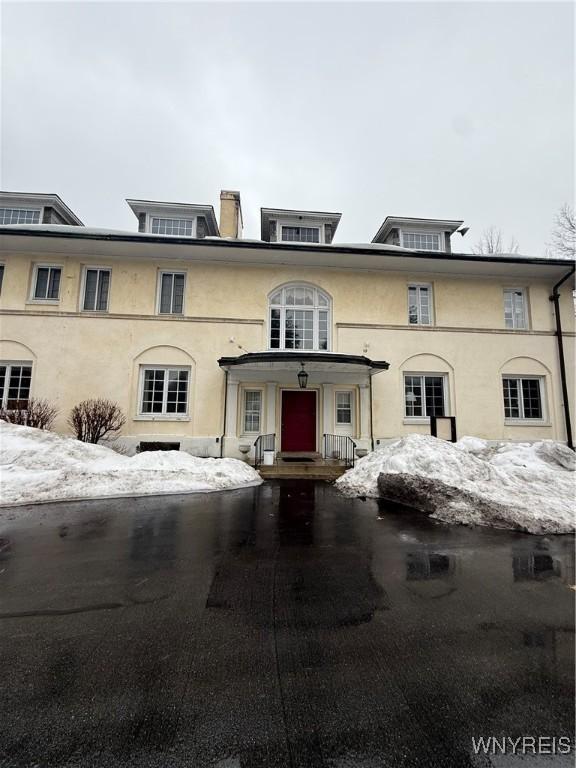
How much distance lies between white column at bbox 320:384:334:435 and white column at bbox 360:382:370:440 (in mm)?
1185

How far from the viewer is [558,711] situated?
2078 mm

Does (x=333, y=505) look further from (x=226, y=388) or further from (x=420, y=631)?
(x=226, y=388)

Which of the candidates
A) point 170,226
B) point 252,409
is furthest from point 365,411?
point 170,226

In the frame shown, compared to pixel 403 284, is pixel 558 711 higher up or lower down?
lower down

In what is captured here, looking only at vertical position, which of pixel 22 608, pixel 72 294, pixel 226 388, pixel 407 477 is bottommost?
pixel 22 608

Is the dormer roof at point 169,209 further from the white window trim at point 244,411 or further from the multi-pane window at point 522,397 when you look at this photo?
the multi-pane window at point 522,397

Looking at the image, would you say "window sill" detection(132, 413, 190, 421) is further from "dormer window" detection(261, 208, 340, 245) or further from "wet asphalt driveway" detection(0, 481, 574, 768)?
"dormer window" detection(261, 208, 340, 245)

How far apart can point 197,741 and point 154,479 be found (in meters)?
7.15

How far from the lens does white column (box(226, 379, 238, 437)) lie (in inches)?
508

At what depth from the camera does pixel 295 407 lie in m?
13.8

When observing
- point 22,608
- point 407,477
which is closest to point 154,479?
point 22,608

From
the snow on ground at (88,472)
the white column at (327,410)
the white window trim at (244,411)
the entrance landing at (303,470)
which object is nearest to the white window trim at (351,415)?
the white column at (327,410)

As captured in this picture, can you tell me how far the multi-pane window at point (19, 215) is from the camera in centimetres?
1666

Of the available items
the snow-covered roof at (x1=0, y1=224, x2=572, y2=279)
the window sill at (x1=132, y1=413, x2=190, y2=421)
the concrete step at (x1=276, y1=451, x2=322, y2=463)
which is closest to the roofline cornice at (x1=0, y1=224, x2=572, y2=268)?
the snow-covered roof at (x1=0, y1=224, x2=572, y2=279)
